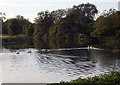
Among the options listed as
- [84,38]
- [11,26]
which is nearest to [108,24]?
[84,38]

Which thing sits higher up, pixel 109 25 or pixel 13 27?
pixel 13 27

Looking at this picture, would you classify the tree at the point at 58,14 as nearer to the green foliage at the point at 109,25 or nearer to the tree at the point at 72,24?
the tree at the point at 72,24

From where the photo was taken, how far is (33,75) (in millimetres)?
17078

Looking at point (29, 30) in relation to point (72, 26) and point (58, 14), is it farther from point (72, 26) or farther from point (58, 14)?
point (72, 26)

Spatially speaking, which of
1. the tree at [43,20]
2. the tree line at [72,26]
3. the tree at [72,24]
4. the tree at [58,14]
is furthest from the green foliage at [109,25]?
the tree at [43,20]

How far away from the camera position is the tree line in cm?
6012

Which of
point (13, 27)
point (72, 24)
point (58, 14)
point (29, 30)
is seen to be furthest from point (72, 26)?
point (13, 27)

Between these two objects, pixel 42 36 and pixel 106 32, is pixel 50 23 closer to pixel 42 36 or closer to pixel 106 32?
pixel 42 36

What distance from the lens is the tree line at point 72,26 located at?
6012 centimetres

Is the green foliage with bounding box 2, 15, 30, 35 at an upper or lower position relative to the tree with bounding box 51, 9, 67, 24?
lower

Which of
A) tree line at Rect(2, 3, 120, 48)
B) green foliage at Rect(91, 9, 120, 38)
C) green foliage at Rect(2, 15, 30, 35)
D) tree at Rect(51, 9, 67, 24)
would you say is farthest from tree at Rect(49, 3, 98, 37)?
green foliage at Rect(2, 15, 30, 35)

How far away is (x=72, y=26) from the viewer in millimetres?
78750

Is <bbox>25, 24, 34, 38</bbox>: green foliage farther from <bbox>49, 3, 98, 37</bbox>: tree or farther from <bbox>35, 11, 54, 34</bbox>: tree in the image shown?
<bbox>49, 3, 98, 37</bbox>: tree

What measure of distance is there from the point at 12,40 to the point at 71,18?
948 inches
